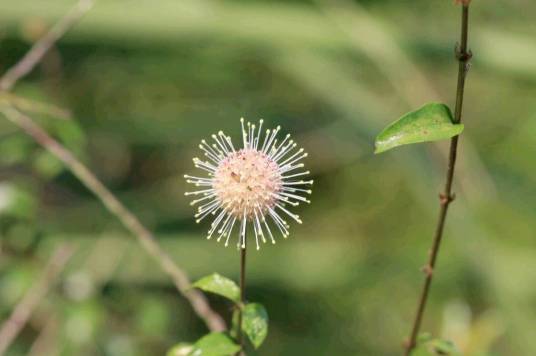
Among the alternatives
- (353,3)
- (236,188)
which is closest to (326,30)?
(353,3)

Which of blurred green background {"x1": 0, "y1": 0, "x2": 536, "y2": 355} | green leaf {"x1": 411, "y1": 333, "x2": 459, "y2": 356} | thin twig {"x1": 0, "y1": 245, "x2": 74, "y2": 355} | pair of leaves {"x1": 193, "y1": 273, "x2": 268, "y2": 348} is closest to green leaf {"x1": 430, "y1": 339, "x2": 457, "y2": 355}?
green leaf {"x1": 411, "y1": 333, "x2": 459, "y2": 356}

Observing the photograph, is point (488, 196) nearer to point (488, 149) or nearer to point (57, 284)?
point (488, 149)

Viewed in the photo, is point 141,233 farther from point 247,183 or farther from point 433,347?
point 433,347

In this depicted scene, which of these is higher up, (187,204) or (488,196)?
(187,204)

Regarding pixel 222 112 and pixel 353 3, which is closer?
pixel 353 3

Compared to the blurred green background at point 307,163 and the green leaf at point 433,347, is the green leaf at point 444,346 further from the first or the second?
the blurred green background at point 307,163

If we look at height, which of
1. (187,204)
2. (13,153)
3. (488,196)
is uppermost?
(187,204)
